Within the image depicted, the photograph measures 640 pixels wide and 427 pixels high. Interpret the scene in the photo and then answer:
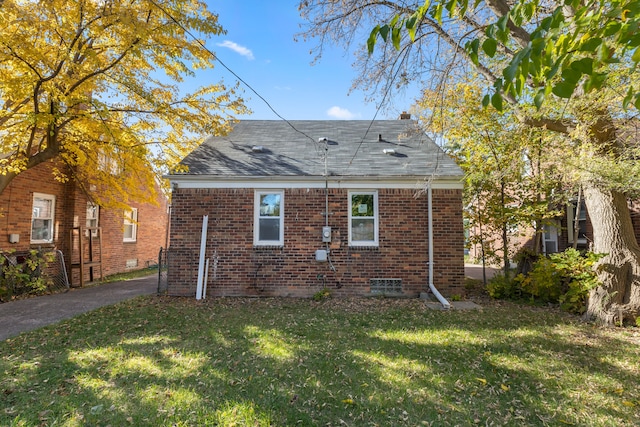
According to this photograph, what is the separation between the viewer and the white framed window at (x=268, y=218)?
346 inches

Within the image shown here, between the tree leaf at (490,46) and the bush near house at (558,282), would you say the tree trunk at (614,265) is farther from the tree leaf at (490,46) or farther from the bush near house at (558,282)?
the tree leaf at (490,46)

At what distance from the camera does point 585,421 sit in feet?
10.1

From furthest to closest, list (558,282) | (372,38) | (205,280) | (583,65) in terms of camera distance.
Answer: (205,280) → (558,282) → (372,38) → (583,65)

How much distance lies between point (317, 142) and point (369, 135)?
6.15ft

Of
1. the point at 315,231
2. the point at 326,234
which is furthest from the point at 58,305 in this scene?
the point at 326,234

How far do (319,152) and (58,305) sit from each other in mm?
7832

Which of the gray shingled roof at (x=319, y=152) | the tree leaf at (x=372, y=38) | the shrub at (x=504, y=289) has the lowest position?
the shrub at (x=504, y=289)

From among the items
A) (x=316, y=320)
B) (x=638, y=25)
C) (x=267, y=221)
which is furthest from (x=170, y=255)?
(x=638, y=25)

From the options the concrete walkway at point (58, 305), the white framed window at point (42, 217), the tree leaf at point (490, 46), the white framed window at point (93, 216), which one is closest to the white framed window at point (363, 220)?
the concrete walkway at point (58, 305)

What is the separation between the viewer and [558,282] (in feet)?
26.0

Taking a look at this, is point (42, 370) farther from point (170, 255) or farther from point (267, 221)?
point (267, 221)

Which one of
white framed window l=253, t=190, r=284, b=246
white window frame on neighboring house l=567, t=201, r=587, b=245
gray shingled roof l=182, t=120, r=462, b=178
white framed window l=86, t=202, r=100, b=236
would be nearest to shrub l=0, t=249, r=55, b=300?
white framed window l=86, t=202, r=100, b=236

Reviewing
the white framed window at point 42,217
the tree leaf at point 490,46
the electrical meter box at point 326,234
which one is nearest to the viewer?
the tree leaf at point 490,46

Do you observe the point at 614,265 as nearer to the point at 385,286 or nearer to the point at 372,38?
the point at 385,286
